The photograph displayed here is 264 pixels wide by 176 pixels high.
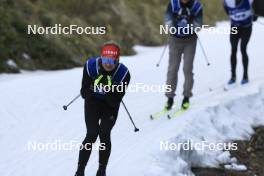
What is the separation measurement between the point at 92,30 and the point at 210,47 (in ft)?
16.6

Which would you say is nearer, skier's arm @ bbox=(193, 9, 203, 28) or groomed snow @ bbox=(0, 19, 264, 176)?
groomed snow @ bbox=(0, 19, 264, 176)

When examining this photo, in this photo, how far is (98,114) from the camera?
6.63 metres

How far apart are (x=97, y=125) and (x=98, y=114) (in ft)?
0.48

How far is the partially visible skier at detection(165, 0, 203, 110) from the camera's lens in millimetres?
9641

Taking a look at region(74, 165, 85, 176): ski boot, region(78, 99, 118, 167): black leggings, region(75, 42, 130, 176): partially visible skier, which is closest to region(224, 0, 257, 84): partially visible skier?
region(75, 42, 130, 176): partially visible skier

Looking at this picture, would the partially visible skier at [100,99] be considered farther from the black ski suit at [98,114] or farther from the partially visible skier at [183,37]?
the partially visible skier at [183,37]

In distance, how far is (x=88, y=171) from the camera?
24.4 ft

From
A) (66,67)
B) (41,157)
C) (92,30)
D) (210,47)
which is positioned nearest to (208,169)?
(41,157)

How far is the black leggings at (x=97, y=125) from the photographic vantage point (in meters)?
6.54
